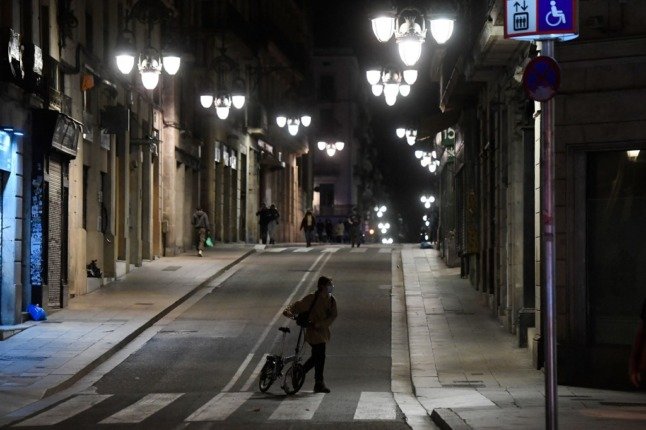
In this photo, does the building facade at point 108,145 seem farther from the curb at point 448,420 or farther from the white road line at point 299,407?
the curb at point 448,420

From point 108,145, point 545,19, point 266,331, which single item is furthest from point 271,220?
point 545,19

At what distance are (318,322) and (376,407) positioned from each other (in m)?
2.42

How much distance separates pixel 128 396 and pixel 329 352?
562cm

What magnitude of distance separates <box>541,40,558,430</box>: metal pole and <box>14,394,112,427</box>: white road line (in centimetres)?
637

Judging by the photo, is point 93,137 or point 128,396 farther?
point 93,137

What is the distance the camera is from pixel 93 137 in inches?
1273

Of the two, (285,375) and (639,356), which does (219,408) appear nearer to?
(285,375)

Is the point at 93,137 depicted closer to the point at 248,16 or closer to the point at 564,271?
the point at 564,271

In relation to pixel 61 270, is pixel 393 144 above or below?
above

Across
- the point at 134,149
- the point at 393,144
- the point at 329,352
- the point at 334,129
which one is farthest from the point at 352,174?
the point at 329,352

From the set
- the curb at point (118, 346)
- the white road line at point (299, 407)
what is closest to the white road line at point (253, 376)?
the white road line at point (299, 407)

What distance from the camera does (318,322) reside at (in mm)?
18047

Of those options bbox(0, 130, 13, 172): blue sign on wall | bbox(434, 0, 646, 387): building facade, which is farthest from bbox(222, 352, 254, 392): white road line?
bbox(0, 130, 13, 172): blue sign on wall

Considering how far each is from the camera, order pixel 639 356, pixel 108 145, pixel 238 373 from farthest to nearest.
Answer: pixel 108 145 → pixel 238 373 → pixel 639 356
